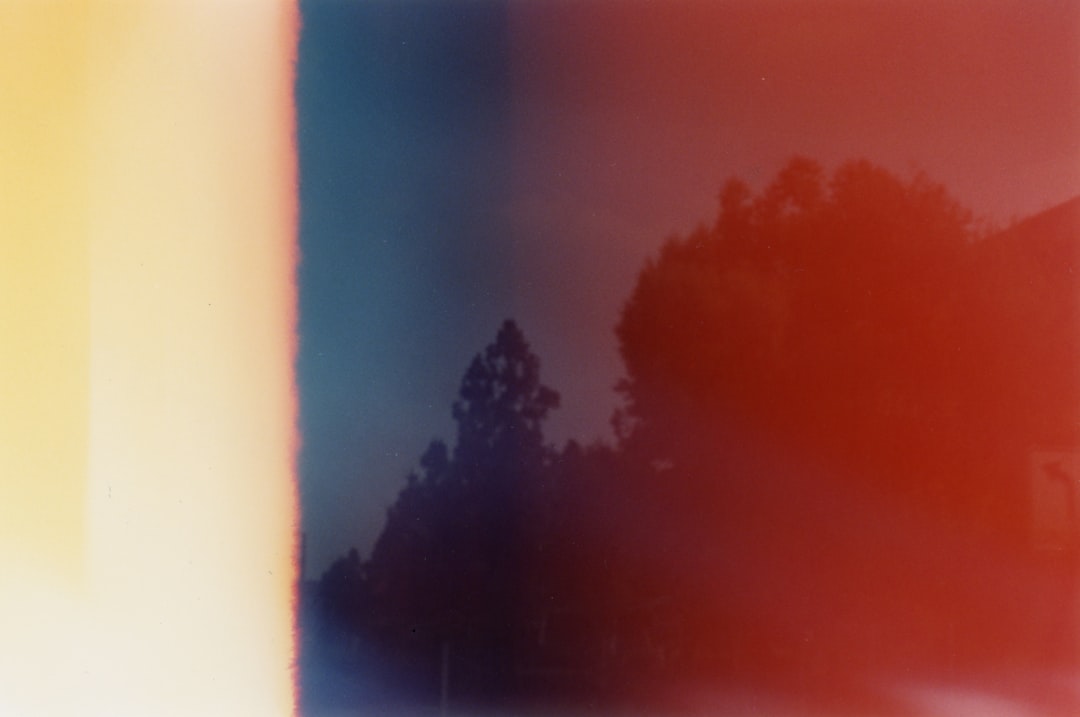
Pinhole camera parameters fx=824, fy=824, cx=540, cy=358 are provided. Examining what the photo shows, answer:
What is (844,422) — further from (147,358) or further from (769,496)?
(147,358)

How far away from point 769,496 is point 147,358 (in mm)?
1709

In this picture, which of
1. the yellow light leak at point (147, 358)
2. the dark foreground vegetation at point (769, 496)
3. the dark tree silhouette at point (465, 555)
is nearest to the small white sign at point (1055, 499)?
the dark foreground vegetation at point (769, 496)

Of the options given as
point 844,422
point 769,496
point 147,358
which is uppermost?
point 147,358

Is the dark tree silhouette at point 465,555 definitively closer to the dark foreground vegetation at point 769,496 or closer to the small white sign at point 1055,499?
the dark foreground vegetation at point 769,496

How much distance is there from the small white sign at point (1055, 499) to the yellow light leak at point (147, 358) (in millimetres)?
1984

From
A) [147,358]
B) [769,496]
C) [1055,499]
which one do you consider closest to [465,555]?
[769,496]

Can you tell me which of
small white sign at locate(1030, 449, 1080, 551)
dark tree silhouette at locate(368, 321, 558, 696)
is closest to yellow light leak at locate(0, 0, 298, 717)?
dark tree silhouette at locate(368, 321, 558, 696)

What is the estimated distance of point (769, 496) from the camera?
2207 mm

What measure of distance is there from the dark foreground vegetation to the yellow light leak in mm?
315

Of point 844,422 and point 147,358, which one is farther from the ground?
point 147,358

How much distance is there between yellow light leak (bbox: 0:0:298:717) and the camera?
2199mm

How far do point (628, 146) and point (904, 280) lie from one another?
0.82m

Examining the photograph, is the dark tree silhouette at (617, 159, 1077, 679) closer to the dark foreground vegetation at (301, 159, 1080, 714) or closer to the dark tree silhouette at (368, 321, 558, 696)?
the dark foreground vegetation at (301, 159, 1080, 714)

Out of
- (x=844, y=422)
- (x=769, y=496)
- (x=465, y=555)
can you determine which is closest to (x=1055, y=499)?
(x=844, y=422)
